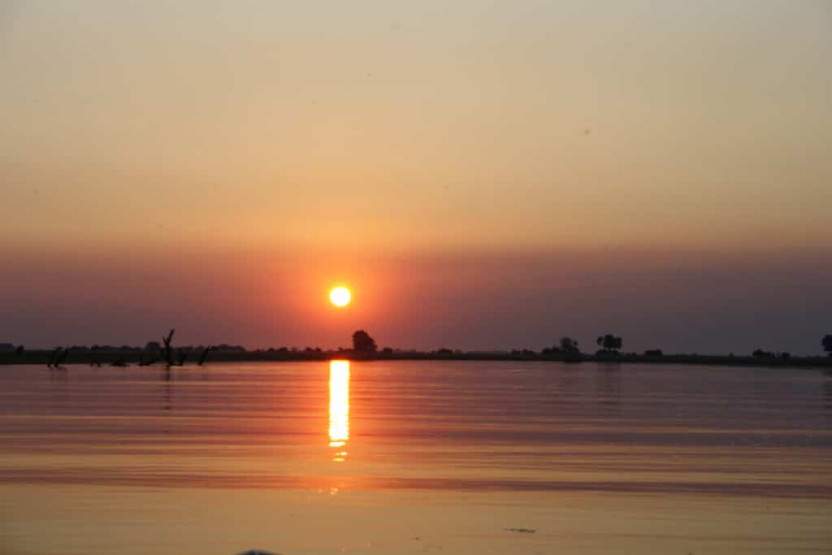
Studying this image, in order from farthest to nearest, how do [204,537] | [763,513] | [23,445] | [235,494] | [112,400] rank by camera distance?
[112,400]
[23,445]
[235,494]
[763,513]
[204,537]

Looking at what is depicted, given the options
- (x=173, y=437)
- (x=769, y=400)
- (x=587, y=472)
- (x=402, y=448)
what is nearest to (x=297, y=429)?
(x=173, y=437)

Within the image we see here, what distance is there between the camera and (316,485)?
30.1 m

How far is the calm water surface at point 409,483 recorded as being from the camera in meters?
23.3

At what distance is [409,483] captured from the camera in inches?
1203

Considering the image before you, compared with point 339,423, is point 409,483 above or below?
below

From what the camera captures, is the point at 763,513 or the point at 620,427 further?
the point at 620,427

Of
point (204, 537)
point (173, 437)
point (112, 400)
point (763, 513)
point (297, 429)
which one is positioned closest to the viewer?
point (204, 537)

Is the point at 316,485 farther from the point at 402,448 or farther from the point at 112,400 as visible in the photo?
the point at 112,400

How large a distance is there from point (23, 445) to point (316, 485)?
12219 mm

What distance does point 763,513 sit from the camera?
2655cm

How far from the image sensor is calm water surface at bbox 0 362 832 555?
76.5 feet

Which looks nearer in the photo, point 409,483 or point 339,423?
point 409,483

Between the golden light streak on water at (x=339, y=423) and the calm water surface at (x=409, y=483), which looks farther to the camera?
the golden light streak on water at (x=339, y=423)

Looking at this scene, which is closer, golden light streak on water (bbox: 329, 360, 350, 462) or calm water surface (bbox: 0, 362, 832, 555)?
calm water surface (bbox: 0, 362, 832, 555)
